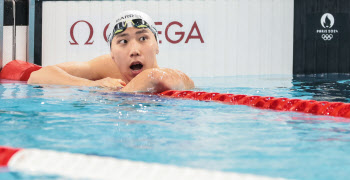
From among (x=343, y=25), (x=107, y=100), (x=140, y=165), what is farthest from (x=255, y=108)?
(x=343, y=25)

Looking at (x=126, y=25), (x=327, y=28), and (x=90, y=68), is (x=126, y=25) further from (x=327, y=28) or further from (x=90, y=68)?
(x=327, y=28)

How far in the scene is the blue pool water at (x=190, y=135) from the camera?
1.47 metres

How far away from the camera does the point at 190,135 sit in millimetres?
1933

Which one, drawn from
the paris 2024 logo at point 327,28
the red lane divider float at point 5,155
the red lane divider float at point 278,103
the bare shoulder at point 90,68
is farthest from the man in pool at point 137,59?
the paris 2024 logo at point 327,28

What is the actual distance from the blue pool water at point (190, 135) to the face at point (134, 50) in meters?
0.89

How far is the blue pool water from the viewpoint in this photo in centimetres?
147

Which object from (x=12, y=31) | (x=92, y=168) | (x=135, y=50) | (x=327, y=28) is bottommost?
(x=92, y=168)

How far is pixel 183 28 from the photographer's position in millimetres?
7703

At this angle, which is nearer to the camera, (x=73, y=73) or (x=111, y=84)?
(x=111, y=84)

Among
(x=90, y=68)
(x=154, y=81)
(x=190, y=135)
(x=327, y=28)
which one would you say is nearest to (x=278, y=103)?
(x=154, y=81)

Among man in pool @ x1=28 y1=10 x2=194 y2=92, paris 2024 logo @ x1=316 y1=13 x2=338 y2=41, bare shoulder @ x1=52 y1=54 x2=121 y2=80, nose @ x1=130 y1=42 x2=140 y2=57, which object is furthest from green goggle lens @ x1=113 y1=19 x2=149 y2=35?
paris 2024 logo @ x1=316 y1=13 x2=338 y2=41

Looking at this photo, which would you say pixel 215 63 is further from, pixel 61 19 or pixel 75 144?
pixel 75 144

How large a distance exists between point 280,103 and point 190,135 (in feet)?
4.12

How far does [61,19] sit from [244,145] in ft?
21.5
